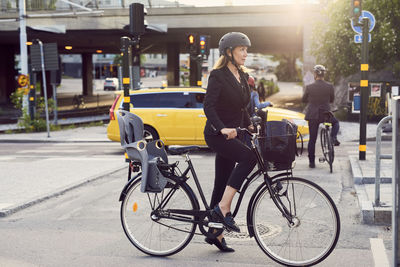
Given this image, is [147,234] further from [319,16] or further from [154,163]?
[319,16]

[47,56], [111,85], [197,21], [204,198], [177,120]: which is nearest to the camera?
[204,198]

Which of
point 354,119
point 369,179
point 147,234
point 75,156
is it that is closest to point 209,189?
point 369,179

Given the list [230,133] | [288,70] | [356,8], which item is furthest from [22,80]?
[288,70]

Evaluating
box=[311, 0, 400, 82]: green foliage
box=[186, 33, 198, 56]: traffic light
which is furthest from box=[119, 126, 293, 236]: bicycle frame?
box=[311, 0, 400, 82]: green foliage

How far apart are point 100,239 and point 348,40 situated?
65.7ft

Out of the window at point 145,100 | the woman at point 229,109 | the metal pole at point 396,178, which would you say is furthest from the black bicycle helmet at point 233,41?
the window at point 145,100

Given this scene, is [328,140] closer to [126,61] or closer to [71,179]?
[126,61]

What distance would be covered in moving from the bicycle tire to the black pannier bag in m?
0.83

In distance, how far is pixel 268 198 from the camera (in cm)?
474

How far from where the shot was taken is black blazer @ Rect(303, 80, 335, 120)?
398 inches

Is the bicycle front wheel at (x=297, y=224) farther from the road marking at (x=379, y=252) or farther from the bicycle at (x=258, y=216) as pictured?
the road marking at (x=379, y=252)

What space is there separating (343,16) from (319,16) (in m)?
3.33

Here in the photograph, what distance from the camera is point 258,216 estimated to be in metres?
4.83

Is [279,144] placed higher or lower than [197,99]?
higher
